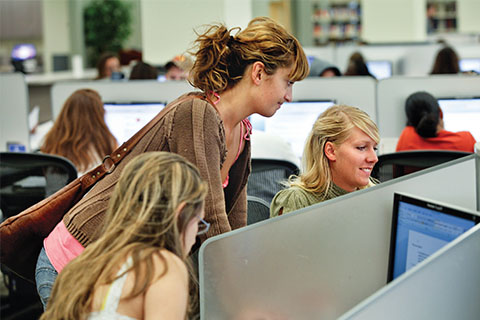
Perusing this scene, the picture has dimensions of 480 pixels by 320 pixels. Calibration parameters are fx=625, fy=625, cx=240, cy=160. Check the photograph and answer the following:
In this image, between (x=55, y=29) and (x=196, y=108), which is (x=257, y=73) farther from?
(x=55, y=29)

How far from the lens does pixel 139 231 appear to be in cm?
105

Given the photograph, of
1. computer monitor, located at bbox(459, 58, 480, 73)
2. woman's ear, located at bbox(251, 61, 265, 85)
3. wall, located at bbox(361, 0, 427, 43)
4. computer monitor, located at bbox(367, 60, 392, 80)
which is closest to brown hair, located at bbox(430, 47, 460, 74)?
computer monitor, located at bbox(459, 58, 480, 73)

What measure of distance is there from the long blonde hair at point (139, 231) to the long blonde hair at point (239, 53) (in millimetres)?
418

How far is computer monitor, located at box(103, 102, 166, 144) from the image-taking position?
3.50 meters

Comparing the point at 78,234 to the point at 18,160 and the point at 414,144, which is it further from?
the point at 414,144

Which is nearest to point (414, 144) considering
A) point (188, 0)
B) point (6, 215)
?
point (6, 215)

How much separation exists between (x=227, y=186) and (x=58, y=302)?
1.94 feet

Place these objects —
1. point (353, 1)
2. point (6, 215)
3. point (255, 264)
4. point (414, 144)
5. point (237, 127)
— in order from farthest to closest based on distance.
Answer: point (353, 1)
point (414, 144)
point (6, 215)
point (237, 127)
point (255, 264)

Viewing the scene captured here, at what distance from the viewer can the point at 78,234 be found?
131cm


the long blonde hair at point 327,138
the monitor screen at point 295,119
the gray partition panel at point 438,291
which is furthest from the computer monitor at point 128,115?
the gray partition panel at point 438,291

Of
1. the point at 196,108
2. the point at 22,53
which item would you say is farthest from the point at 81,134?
the point at 22,53

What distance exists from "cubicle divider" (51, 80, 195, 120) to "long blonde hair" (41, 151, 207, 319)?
2.46 metres

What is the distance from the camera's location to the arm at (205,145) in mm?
1278

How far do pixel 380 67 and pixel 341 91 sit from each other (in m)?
3.46
